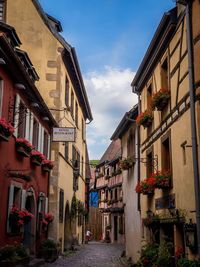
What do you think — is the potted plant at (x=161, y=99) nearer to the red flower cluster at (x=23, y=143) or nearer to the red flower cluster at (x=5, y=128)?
the red flower cluster at (x=5, y=128)

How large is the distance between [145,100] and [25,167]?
4.52 metres

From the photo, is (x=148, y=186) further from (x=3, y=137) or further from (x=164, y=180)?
(x=3, y=137)

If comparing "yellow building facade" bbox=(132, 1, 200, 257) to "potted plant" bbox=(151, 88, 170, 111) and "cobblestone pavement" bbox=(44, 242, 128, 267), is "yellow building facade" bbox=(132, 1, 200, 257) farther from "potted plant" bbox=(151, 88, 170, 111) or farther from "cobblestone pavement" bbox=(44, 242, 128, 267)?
"cobblestone pavement" bbox=(44, 242, 128, 267)

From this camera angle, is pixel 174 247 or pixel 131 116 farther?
pixel 131 116

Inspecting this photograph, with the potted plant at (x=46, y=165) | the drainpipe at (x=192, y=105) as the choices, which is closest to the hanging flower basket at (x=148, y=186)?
the drainpipe at (x=192, y=105)

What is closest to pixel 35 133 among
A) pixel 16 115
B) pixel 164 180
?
pixel 16 115

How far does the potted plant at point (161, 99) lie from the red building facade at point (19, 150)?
3.60 metres

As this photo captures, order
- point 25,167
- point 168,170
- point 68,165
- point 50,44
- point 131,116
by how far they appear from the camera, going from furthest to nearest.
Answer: point 68,165 → point 50,44 → point 131,116 → point 25,167 → point 168,170

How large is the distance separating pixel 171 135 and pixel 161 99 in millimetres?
992

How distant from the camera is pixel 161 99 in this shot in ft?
34.8

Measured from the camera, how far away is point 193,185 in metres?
8.29

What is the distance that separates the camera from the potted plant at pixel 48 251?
15.0 meters

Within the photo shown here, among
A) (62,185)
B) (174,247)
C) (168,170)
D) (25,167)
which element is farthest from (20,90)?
(62,185)

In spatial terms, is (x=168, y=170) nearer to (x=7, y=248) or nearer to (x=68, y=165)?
(x=7, y=248)
